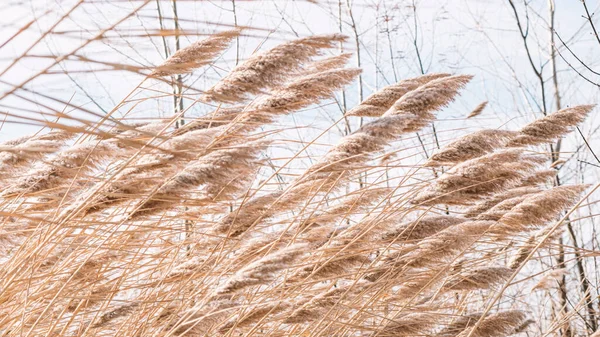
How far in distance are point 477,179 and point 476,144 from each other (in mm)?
149

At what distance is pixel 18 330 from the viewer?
7.11 ft

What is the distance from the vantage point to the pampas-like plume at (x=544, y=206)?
7.77 ft

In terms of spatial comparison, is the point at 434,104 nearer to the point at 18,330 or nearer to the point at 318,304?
the point at 318,304

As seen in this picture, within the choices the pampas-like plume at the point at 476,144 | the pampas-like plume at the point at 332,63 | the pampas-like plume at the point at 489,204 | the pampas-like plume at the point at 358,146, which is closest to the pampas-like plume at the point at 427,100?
the pampas-like plume at the point at 358,146

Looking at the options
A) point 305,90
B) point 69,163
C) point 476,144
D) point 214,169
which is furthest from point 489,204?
point 69,163

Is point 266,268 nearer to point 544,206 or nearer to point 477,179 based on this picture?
point 477,179

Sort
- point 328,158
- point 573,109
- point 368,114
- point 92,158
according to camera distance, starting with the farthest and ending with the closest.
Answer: point 573,109 < point 368,114 < point 328,158 < point 92,158

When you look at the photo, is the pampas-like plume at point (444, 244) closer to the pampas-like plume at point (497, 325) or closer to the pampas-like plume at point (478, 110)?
the pampas-like plume at point (497, 325)

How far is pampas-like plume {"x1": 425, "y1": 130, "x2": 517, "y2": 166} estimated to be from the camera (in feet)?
7.29

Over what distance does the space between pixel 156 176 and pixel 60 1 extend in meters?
0.63

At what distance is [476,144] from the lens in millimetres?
2221

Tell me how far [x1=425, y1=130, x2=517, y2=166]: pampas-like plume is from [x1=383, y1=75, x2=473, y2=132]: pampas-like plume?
13cm

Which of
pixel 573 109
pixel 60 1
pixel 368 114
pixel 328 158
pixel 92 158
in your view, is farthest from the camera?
pixel 573 109

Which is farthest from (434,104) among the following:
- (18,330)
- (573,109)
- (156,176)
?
(18,330)
